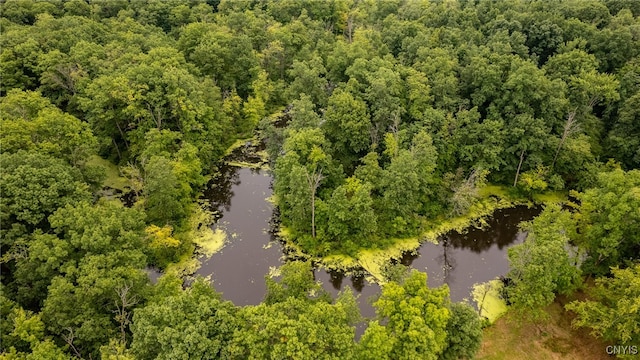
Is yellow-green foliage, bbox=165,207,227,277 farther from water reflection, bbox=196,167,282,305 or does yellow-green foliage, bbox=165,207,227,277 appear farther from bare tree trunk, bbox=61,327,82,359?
bare tree trunk, bbox=61,327,82,359

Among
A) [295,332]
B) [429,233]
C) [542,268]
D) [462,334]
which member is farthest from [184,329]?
[429,233]

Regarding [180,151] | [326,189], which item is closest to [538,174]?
[326,189]

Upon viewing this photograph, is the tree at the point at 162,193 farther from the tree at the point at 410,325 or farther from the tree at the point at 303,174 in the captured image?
the tree at the point at 410,325

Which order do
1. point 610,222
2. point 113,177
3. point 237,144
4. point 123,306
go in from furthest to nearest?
point 237,144 < point 113,177 < point 610,222 < point 123,306

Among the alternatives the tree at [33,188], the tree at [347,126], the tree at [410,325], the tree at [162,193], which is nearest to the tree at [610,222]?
the tree at [410,325]

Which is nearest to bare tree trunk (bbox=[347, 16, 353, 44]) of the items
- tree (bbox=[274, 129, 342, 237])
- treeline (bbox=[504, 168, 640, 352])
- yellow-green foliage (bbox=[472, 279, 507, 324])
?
tree (bbox=[274, 129, 342, 237])

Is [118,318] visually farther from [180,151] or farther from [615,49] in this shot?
[615,49]

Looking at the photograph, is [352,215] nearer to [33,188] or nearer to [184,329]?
[184,329]

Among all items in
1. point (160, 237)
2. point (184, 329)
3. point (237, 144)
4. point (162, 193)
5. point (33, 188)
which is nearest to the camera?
point (184, 329)
